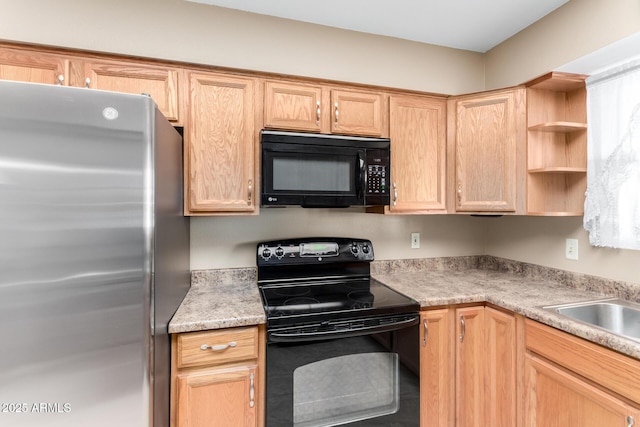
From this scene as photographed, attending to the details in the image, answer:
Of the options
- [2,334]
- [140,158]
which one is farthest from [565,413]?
[2,334]

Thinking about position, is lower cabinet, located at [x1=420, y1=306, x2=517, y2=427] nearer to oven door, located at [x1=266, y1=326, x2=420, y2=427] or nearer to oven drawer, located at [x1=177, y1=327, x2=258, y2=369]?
oven door, located at [x1=266, y1=326, x2=420, y2=427]

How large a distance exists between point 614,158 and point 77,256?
2403 mm

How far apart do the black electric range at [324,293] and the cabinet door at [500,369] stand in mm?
467

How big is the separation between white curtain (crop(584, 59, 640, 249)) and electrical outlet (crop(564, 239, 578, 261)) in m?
0.14

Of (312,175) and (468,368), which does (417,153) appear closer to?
(312,175)

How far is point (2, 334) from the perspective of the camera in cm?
94

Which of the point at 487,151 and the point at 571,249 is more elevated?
the point at 487,151

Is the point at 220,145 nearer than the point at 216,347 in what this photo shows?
No

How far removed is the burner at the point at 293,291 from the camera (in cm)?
178

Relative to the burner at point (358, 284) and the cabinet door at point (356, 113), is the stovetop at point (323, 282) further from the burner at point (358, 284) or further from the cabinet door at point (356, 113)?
the cabinet door at point (356, 113)

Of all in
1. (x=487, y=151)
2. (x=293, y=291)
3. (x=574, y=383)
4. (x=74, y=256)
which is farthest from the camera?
(x=487, y=151)

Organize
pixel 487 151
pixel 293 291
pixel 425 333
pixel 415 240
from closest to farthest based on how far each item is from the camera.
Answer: pixel 425 333
pixel 293 291
pixel 487 151
pixel 415 240

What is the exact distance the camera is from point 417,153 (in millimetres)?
2012

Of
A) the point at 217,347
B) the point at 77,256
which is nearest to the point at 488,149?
the point at 217,347
